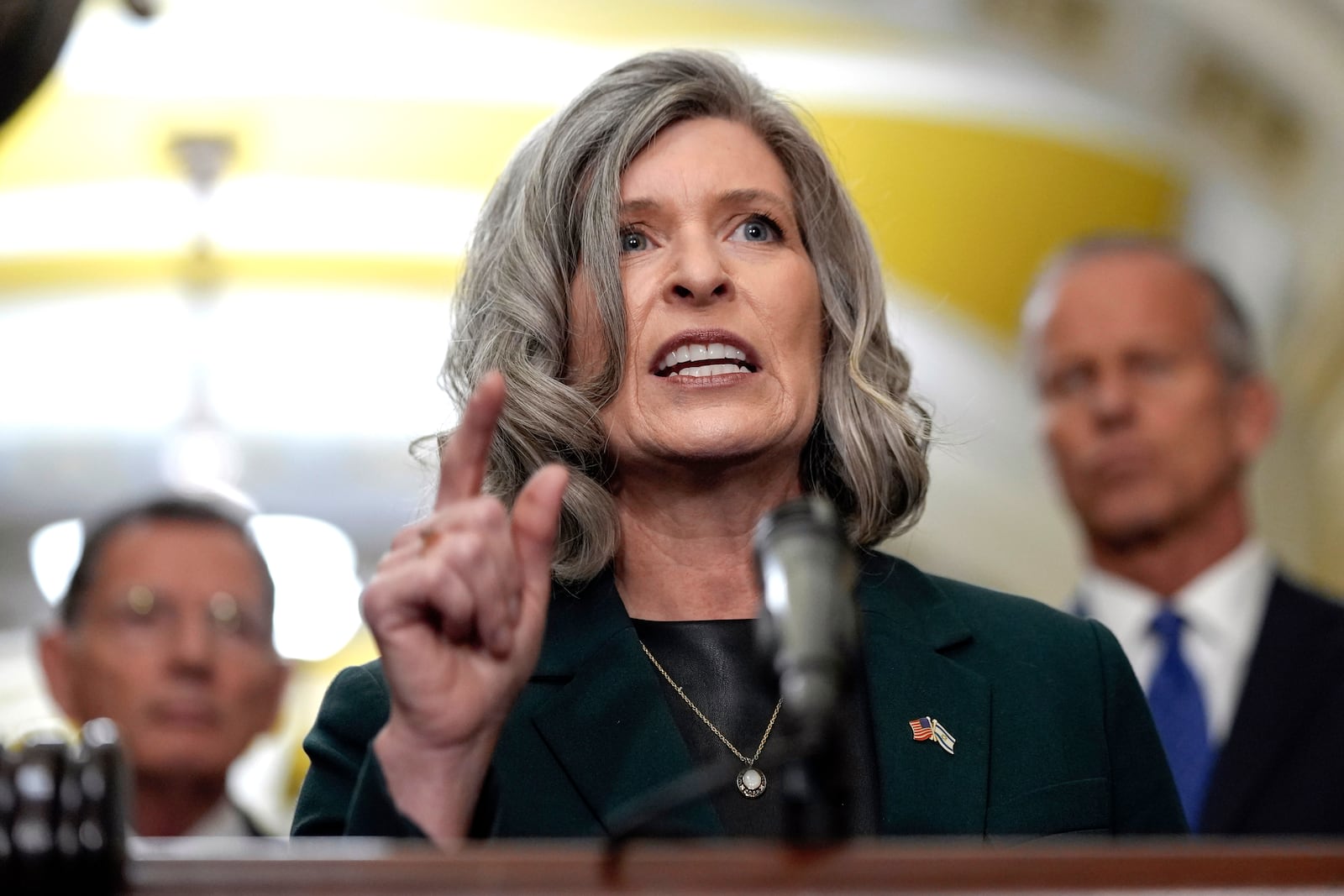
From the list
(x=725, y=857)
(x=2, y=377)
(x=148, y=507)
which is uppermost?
(x=725, y=857)

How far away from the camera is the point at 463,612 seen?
1.67m

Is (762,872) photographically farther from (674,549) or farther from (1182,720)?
(1182,720)

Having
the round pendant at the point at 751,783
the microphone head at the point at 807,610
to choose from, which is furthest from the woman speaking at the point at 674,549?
the microphone head at the point at 807,610

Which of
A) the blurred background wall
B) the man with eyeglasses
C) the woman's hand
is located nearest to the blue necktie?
the woman's hand

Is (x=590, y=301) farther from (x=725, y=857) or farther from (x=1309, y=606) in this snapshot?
(x=1309, y=606)

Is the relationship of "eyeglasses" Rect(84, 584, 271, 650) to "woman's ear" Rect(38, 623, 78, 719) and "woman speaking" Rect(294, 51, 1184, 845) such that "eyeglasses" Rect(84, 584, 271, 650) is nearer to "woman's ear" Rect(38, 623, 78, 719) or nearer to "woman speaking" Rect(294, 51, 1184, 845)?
"woman's ear" Rect(38, 623, 78, 719)

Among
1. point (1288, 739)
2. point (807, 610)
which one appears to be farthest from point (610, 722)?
point (1288, 739)

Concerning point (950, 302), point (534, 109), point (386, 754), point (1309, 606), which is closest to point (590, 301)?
point (386, 754)

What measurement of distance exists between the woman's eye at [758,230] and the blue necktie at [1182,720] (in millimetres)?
1051

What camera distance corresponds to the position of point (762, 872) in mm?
1298

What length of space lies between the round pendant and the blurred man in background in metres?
1.11

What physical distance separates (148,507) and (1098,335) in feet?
6.24

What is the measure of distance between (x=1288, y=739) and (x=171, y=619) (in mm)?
1950

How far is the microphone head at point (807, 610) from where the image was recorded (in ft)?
4.47
